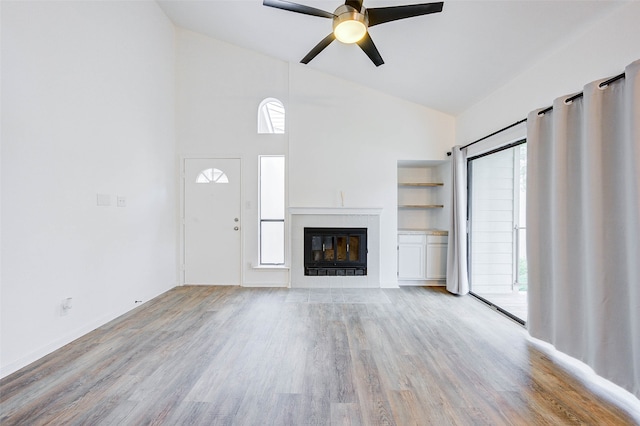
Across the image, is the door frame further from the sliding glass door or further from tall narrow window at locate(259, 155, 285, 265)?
the sliding glass door

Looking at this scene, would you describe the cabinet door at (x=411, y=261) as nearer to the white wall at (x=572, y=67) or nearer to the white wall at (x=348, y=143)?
the white wall at (x=348, y=143)

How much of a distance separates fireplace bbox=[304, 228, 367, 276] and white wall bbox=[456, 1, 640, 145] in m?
2.26

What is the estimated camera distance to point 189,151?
4.45m

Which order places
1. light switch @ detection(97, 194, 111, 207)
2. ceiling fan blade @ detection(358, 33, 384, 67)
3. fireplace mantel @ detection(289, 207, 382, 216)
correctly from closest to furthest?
ceiling fan blade @ detection(358, 33, 384, 67)
light switch @ detection(97, 194, 111, 207)
fireplace mantel @ detection(289, 207, 382, 216)

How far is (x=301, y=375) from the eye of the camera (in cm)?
203

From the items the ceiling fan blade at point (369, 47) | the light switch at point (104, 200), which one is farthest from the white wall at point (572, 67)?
the light switch at point (104, 200)

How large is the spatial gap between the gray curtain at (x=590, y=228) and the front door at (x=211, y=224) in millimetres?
3818

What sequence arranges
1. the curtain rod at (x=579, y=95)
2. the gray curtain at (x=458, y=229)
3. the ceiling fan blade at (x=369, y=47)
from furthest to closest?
the gray curtain at (x=458, y=229), the ceiling fan blade at (x=369, y=47), the curtain rod at (x=579, y=95)

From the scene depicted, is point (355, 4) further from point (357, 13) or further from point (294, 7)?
point (294, 7)

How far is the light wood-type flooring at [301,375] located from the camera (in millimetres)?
1640

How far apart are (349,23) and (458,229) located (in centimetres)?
301

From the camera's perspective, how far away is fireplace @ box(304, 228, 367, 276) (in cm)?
431

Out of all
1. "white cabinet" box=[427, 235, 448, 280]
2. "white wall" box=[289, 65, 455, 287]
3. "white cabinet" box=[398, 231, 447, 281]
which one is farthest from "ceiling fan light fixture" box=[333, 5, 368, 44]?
"white cabinet" box=[427, 235, 448, 280]

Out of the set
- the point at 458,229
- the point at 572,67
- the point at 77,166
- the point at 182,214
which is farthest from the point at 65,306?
the point at 572,67
